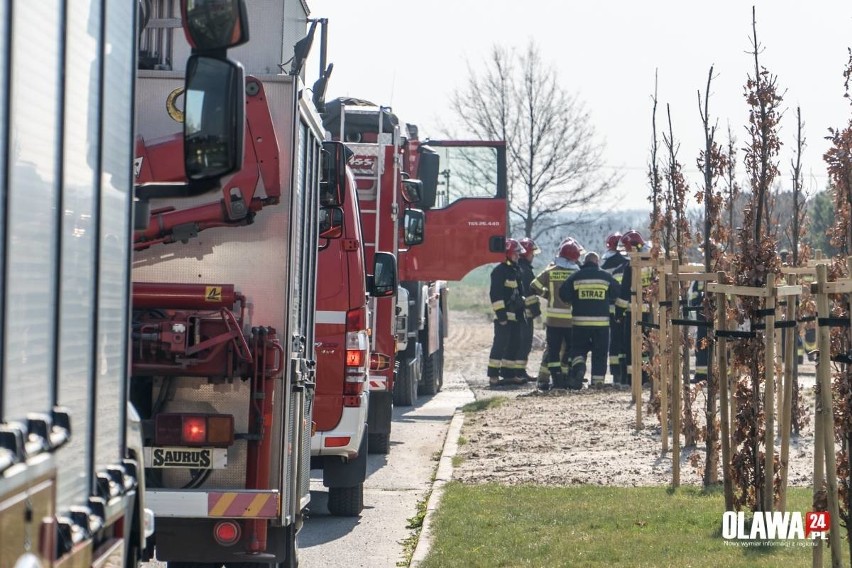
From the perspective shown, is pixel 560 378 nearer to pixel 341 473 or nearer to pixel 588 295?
pixel 588 295

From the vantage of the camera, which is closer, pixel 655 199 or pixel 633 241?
pixel 655 199

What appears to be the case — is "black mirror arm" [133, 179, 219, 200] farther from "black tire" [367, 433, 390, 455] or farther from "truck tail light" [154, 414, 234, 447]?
"black tire" [367, 433, 390, 455]

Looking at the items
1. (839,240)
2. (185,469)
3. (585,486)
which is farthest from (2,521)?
(585,486)

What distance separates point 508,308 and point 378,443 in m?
7.44

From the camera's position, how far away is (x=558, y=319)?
20609 millimetres

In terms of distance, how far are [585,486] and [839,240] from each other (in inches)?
165

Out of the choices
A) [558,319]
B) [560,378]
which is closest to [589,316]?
[558,319]

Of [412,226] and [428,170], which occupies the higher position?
[428,170]

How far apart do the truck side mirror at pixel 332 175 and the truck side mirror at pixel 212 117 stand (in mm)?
4387

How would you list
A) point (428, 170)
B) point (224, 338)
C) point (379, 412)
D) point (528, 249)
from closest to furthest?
point (224, 338), point (379, 412), point (428, 170), point (528, 249)

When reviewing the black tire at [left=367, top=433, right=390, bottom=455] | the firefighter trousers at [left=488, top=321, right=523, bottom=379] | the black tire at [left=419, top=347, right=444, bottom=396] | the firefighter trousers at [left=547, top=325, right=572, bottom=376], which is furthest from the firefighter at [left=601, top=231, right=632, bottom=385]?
the black tire at [left=367, top=433, right=390, bottom=455]

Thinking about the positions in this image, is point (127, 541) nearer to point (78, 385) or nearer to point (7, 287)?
point (78, 385)

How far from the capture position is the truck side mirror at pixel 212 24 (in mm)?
3377

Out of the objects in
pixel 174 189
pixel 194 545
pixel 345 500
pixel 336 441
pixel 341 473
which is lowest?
pixel 345 500
